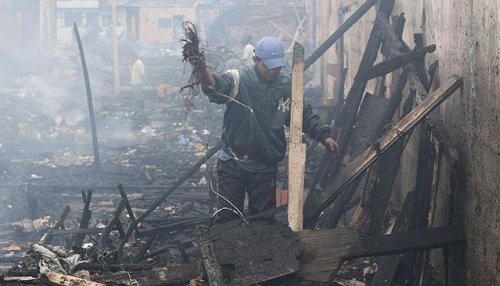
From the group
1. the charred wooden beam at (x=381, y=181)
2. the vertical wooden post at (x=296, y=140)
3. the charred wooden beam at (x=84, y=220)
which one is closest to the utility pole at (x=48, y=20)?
the charred wooden beam at (x=84, y=220)

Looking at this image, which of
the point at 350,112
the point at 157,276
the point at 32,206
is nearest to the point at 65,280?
the point at 157,276

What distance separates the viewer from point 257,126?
5.64 m

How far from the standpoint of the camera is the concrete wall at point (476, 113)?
411cm

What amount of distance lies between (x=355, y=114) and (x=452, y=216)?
2276mm

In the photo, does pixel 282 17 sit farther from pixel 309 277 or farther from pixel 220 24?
pixel 309 277

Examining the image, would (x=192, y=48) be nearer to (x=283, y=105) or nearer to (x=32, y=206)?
(x=283, y=105)

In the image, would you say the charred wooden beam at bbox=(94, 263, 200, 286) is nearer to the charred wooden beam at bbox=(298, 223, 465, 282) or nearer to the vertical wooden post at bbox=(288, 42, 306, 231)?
the charred wooden beam at bbox=(298, 223, 465, 282)

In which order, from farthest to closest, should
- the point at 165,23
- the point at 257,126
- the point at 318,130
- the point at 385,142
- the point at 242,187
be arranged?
the point at 165,23
the point at 242,187
the point at 318,130
the point at 257,126
the point at 385,142

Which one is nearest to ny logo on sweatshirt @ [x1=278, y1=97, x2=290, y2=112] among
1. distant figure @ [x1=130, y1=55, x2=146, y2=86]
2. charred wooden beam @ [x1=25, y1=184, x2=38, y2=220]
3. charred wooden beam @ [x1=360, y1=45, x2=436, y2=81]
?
charred wooden beam @ [x1=360, y1=45, x2=436, y2=81]

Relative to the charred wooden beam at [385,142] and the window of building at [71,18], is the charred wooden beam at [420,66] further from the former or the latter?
the window of building at [71,18]

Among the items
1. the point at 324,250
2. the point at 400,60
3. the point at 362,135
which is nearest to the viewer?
the point at 324,250

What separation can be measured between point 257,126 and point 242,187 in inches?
25.0

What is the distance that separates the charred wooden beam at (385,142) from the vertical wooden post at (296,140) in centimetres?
82

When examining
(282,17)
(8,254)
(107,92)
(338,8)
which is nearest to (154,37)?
(282,17)
